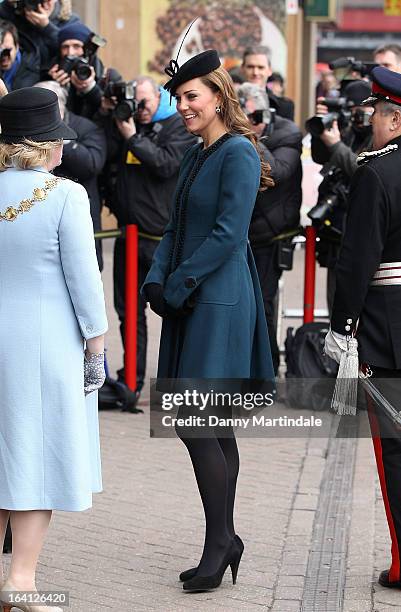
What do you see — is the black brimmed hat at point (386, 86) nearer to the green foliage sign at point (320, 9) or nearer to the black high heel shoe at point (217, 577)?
the black high heel shoe at point (217, 577)

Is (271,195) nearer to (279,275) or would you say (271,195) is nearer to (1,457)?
(279,275)

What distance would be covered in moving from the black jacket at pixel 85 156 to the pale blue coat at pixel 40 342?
3743mm

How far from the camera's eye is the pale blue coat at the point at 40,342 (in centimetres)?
459

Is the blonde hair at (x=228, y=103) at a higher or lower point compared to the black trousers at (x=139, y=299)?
higher

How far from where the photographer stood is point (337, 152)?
8.56 meters

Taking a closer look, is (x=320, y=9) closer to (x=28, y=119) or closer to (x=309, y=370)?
(x=309, y=370)

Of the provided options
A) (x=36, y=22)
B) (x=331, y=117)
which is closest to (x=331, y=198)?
(x=331, y=117)

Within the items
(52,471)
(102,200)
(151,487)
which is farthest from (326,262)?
(52,471)

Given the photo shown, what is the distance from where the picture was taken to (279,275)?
9.12 meters

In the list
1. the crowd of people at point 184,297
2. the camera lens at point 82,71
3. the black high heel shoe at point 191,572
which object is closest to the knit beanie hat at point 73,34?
the camera lens at point 82,71

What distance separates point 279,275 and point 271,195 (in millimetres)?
606

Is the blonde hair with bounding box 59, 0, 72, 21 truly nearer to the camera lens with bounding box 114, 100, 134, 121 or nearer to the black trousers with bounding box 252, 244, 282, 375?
the camera lens with bounding box 114, 100, 134, 121

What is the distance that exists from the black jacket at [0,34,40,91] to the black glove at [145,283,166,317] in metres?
3.88

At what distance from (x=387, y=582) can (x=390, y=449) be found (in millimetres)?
578
